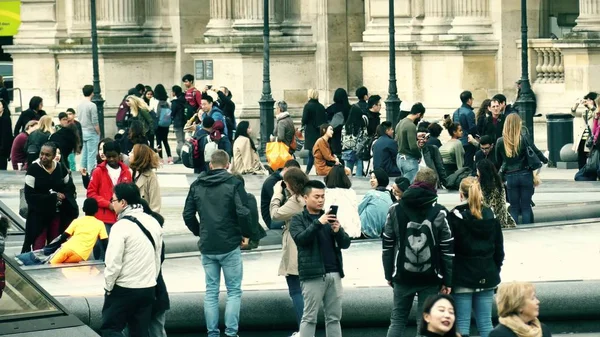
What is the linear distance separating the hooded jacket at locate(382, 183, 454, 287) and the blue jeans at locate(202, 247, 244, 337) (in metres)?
1.76

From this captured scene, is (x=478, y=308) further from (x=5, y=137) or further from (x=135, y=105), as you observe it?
(x=5, y=137)

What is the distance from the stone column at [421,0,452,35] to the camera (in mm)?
33344

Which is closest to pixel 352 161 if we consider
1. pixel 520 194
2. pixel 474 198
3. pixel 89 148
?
pixel 89 148

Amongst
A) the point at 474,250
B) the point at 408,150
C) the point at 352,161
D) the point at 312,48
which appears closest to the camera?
the point at 474,250

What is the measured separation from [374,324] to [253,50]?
64.9 ft

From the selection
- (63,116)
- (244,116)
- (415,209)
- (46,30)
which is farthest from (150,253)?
(46,30)

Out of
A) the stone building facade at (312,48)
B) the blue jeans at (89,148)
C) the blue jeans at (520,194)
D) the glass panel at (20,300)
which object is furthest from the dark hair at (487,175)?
the blue jeans at (89,148)

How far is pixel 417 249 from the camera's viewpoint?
14820 millimetres

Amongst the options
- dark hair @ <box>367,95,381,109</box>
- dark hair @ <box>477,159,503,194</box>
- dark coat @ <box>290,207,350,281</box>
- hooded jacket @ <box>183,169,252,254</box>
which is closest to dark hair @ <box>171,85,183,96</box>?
dark hair @ <box>367,95,381,109</box>

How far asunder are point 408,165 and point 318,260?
9.51 metres

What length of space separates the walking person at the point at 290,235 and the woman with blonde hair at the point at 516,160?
4.38 m

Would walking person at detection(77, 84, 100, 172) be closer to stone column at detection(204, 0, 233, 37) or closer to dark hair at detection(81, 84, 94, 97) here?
dark hair at detection(81, 84, 94, 97)

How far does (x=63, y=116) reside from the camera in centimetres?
2739

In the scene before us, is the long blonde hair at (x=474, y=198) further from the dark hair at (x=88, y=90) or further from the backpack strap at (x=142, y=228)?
the dark hair at (x=88, y=90)
